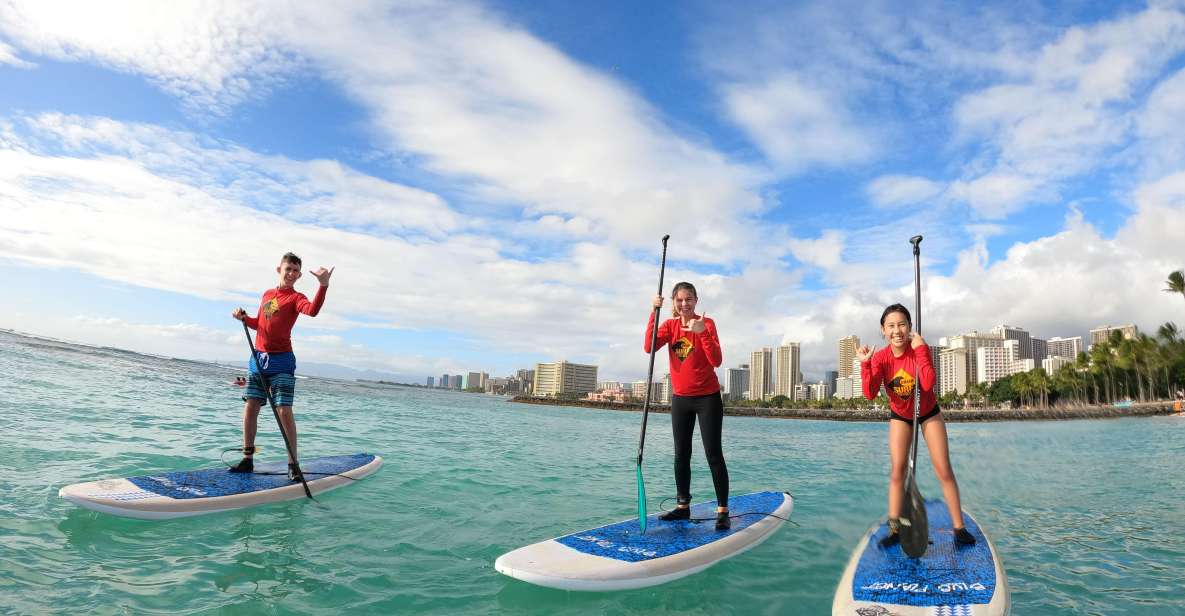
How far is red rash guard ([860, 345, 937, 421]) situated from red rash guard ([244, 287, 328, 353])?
6.26 metres

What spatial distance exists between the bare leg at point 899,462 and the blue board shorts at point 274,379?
6766 mm

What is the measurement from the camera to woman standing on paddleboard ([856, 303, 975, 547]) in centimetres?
508

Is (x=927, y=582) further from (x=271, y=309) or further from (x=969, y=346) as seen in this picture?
(x=969, y=346)

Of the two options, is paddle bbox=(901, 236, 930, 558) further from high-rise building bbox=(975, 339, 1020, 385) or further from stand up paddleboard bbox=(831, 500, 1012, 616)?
high-rise building bbox=(975, 339, 1020, 385)

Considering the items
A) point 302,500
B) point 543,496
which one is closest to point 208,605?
point 302,500

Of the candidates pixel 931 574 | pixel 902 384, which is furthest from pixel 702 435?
pixel 931 574

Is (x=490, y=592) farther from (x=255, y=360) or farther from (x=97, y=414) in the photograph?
(x=97, y=414)

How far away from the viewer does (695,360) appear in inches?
221

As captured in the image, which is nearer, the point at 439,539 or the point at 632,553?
the point at 632,553

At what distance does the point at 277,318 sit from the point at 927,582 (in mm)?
7120

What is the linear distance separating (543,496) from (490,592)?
13.3 ft

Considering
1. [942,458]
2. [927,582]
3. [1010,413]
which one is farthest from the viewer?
[1010,413]

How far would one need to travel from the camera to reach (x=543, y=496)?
803 centimetres

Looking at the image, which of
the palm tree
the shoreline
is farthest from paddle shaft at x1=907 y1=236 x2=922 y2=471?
the palm tree
